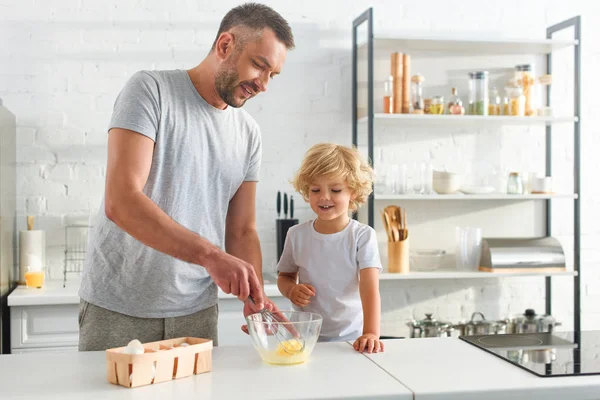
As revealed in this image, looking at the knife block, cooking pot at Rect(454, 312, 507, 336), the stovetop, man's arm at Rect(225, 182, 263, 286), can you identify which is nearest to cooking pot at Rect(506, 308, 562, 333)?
cooking pot at Rect(454, 312, 507, 336)

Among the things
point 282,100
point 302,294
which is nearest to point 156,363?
point 302,294

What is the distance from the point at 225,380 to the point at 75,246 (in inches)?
84.5

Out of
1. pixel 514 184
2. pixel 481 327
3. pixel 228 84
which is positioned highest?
pixel 228 84

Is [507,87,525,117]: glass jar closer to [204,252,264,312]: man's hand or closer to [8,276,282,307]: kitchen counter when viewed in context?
[8,276,282,307]: kitchen counter

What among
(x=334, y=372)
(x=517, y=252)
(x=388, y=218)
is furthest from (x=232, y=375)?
(x=517, y=252)

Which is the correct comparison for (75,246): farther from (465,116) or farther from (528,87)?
(528,87)

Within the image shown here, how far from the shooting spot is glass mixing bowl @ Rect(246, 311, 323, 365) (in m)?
1.60

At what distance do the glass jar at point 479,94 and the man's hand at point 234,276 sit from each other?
228cm

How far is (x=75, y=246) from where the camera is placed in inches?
135

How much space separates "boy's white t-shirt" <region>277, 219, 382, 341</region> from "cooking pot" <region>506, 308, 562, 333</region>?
1682mm

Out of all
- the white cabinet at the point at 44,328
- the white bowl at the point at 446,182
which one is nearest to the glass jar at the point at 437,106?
the white bowl at the point at 446,182

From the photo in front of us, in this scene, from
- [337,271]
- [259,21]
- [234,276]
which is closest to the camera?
[234,276]

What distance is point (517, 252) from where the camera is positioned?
11.5 ft

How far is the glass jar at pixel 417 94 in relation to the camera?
348 centimetres
